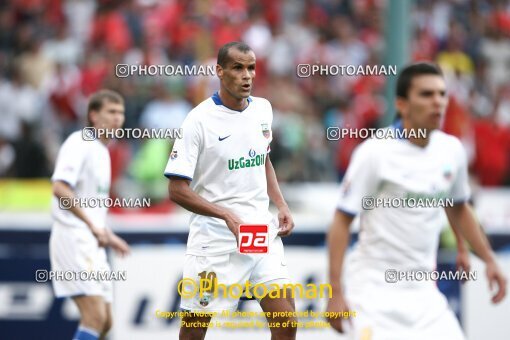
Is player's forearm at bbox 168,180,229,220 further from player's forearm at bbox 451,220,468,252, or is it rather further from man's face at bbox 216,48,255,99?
player's forearm at bbox 451,220,468,252

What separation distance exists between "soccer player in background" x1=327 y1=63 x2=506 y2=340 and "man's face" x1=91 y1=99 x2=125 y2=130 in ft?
9.57

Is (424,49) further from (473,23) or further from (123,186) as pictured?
(123,186)

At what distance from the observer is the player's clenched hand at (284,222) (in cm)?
740

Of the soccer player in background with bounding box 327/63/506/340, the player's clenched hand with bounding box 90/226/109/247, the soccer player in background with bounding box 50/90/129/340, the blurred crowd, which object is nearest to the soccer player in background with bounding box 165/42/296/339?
the soccer player in background with bounding box 327/63/506/340

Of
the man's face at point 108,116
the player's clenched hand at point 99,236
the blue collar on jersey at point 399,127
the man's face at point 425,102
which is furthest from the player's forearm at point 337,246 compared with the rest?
the man's face at point 108,116

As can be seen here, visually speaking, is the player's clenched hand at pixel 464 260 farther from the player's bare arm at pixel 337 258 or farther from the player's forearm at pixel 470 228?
the player's bare arm at pixel 337 258

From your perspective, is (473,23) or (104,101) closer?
(104,101)

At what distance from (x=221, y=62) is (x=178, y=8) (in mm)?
11828

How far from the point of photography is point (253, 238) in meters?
7.29

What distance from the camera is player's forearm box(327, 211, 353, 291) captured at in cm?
640

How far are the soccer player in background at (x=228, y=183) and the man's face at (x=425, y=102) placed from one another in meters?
1.16

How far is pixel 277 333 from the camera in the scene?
7.38 m

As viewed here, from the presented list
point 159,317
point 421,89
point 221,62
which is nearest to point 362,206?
point 421,89

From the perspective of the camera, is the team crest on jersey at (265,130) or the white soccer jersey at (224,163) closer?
the white soccer jersey at (224,163)
